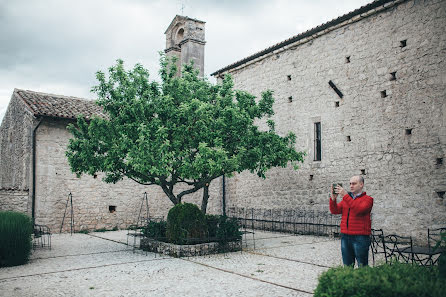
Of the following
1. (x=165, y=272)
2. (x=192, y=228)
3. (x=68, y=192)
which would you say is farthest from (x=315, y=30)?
(x=68, y=192)

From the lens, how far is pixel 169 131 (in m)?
9.90

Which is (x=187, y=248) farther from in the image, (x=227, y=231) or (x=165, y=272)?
(x=165, y=272)

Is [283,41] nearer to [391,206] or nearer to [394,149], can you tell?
[394,149]

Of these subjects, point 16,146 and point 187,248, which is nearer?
point 187,248

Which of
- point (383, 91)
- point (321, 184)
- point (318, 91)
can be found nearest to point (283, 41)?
point (318, 91)

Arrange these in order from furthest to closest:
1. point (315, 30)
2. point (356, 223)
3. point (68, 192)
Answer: point (68, 192)
point (315, 30)
point (356, 223)

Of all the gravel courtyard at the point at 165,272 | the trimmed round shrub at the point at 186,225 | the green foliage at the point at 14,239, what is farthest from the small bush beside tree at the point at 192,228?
the green foliage at the point at 14,239

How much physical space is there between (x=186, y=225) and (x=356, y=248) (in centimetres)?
509

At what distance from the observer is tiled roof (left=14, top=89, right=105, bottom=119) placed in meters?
14.3

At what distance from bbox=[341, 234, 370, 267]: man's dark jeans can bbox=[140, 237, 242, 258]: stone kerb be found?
4704 millimetres

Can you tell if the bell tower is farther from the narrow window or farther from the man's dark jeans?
the man's dark jeans

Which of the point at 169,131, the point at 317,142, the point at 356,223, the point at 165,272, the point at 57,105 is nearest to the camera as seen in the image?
the point at 356,223

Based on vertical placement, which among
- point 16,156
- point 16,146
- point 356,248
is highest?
point 16,146

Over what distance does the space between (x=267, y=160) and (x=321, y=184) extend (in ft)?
13.0
